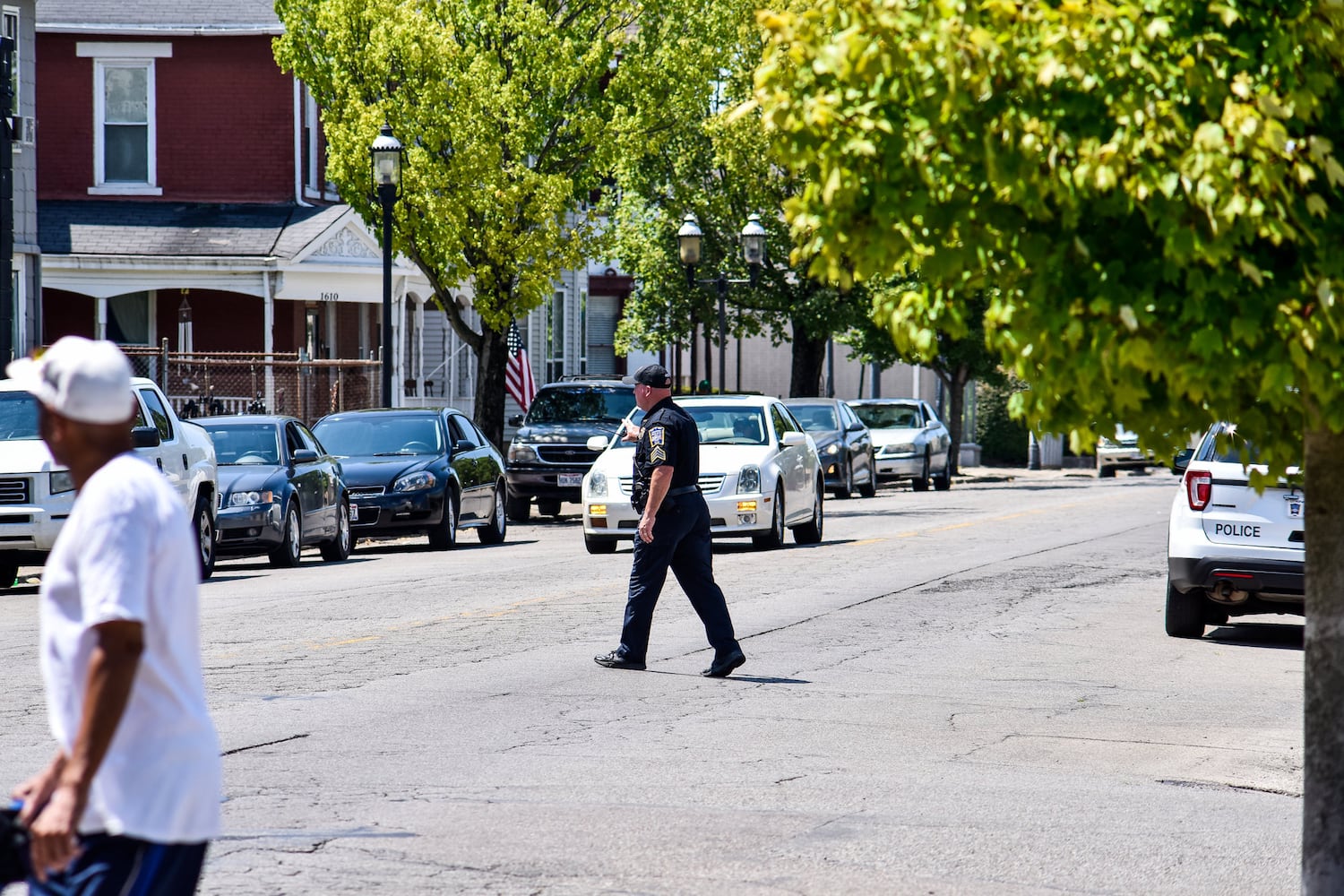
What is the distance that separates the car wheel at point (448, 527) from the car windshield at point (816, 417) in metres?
12.1

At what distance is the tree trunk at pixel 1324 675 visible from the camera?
5.27 m

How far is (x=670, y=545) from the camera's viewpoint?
37.1 ft

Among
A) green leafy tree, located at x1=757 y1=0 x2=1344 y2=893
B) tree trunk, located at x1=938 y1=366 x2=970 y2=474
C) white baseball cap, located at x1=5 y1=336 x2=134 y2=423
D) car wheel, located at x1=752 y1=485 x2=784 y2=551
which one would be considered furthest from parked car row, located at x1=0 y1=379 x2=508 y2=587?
tree trunk, located at x1=938 y1=366 x2=970 y2=474

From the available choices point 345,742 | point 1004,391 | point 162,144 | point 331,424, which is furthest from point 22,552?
point 1004,391

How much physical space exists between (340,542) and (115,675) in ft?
57.1

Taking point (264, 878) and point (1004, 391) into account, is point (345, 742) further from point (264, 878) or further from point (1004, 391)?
point (1004, 391)

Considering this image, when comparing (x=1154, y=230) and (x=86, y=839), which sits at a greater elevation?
(x=1154, y=230)

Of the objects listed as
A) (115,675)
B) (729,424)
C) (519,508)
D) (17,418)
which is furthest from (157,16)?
(115,675)

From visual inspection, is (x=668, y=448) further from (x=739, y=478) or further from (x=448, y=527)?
(x=448, y=527)

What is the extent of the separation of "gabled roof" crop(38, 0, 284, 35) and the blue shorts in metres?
31.3

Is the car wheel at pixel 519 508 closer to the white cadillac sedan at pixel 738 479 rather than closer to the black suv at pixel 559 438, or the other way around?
the black suv at pixel 559 438

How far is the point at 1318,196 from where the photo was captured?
15.5 feet

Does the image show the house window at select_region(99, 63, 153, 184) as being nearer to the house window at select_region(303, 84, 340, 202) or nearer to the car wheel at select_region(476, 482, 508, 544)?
the house window at select_region(303, 84, 340, 202)

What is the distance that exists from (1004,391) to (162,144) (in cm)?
2800
